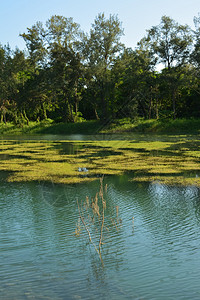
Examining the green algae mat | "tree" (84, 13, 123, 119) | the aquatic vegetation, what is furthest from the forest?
the aquatic vegetation

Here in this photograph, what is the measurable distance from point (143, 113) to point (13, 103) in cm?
1659

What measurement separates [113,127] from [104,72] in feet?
20.5

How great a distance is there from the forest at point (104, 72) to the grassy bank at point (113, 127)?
1.32 m

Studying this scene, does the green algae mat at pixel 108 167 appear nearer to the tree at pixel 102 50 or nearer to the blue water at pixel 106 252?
the blue water at pixel 106 252

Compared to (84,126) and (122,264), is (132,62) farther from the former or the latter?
(122,264)

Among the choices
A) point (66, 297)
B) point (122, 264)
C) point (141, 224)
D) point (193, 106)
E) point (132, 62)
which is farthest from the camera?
point (193, 106)

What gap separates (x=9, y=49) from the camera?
145 ft

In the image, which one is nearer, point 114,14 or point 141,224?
point 141,224

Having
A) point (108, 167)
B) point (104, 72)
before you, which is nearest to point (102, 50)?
point (104, 72)

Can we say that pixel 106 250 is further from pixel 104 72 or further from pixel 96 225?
pixel 104 72

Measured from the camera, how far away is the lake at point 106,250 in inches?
166

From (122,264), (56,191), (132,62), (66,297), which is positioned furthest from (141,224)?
(132,62)

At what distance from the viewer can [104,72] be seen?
1560 inches

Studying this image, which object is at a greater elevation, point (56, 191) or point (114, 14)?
point (114, 14)
